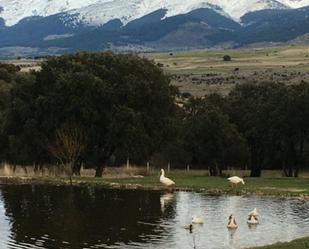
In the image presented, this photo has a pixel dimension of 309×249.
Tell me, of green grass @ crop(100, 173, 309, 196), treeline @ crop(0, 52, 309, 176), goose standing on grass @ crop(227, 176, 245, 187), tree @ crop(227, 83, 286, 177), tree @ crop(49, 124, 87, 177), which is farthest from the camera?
tree @ crop(227, 83, 286, 177)

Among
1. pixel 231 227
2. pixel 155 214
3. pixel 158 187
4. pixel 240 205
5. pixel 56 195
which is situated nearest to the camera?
pixel 231 227

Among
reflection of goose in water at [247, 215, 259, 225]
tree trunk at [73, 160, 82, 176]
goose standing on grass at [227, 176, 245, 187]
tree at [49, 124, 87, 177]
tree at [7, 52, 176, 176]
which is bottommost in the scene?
tree trunk at [73, 160, 82, 176]

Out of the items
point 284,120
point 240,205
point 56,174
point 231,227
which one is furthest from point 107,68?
point 231,227

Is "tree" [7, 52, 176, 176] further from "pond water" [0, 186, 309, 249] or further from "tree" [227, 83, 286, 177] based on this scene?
"pond water" [0, 186, 309, 249]

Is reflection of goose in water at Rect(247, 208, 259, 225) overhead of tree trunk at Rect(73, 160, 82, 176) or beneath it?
overhead

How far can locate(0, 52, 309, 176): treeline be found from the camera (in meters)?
60.0

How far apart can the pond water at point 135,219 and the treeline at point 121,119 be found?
38.7 feet

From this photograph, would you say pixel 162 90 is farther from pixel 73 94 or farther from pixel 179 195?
pixel 179 195

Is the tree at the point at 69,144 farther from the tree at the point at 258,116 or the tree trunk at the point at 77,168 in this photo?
the tree at the point at 258,116

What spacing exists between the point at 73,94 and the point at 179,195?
1767 cm

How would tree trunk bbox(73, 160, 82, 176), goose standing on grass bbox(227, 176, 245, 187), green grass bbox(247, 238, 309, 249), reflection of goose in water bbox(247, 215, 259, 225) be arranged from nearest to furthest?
green grass bbox(247, 238, 309, 249) → reflection of goose in water bbox(247, 215, 259, 225) → goose standing on grass bbox(227, 176, 245, 187) → tree trunk bbox(73, 160, 82, 176)

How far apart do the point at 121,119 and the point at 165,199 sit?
16.6 metres

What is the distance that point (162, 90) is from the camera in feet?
204

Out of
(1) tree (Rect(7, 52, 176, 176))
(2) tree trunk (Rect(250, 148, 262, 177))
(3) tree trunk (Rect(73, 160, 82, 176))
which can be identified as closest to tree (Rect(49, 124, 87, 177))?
(1) tree (Rect(7, 52, 176, 176))
